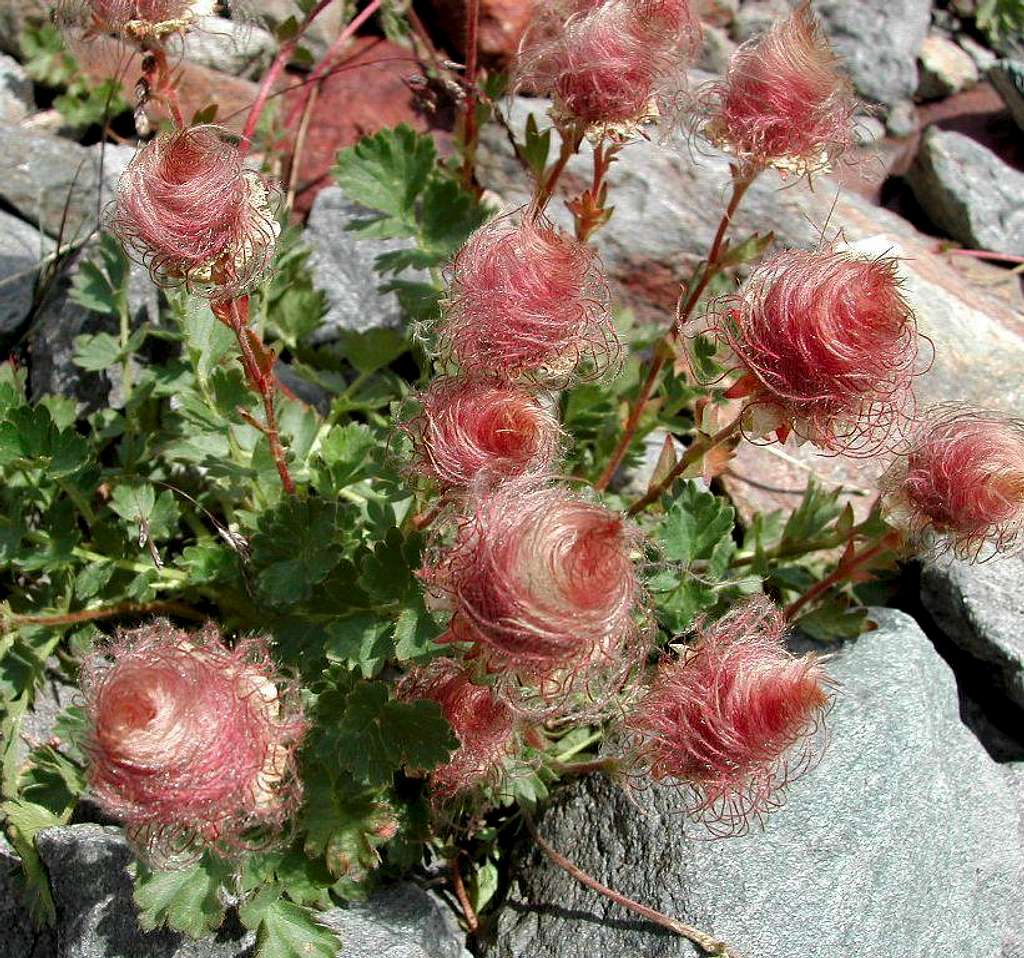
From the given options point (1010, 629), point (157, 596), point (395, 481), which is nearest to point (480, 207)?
point (395, 481)

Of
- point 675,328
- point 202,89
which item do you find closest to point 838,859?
point 675,328

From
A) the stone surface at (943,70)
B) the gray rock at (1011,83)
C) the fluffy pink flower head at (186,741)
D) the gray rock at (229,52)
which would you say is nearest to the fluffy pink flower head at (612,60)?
the fluffy pink flower head at (186,741)

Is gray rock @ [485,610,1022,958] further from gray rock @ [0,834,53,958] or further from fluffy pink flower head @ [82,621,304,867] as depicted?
gray rock @ [0,834,53,958]

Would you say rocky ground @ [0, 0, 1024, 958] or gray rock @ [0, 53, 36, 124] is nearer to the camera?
rocky ground @ [0, 0, 1024, 958]

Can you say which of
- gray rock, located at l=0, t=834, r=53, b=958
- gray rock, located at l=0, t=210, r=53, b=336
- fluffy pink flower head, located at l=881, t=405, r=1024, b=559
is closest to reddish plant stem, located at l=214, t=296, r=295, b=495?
gray rock, located at l=0, t=834, r=53, b=958

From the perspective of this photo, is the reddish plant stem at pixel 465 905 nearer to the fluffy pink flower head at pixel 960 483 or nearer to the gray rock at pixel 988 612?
the fluffy pink flower head at pixel 960 483

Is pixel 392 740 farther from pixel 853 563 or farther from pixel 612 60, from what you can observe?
pixel 612 60
